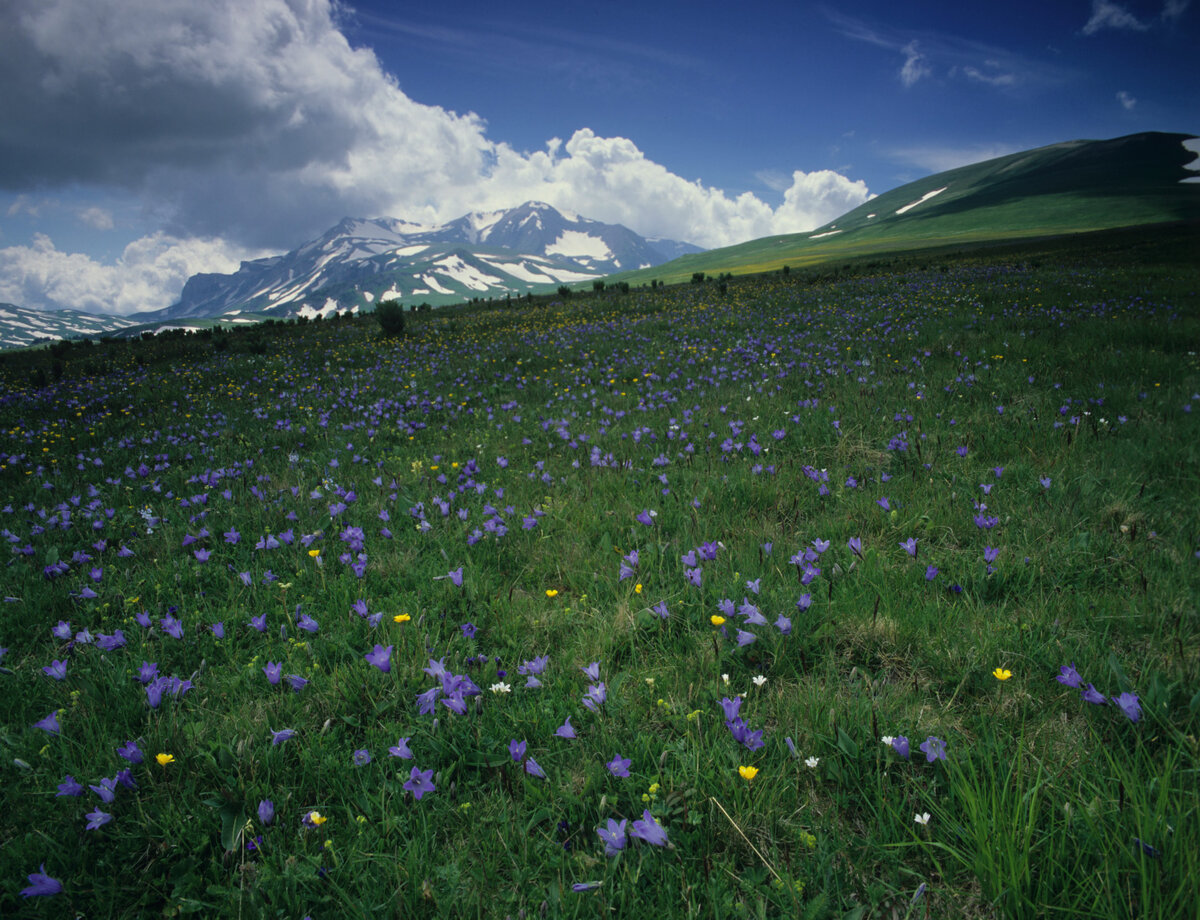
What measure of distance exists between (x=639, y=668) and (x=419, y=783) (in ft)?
3.51

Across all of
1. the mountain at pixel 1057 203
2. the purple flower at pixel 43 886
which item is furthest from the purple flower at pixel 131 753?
the mountain at pixel 1057 203

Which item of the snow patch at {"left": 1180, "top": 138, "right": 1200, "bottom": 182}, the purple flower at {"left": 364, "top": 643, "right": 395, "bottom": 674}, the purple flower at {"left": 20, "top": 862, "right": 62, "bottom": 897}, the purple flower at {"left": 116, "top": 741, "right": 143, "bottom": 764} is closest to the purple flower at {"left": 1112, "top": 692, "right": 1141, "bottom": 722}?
the purple flower at {"left": 364, "top": 643, "right": 395, "bottom": 674}

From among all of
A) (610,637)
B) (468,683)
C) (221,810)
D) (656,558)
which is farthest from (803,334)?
(221,810)

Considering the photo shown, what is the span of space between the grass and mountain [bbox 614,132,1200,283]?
97.9 meters

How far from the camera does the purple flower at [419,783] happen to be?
6.02 ft

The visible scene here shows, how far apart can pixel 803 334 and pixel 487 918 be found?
10963 mm

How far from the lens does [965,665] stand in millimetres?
2318

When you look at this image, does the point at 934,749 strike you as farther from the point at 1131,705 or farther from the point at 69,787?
the point at 69,787

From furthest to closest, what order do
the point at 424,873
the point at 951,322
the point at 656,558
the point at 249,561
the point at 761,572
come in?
1. the point at 951,322
2. the point at 249,561
3. the point at 656,558
4. the point at 761,572
5. the point at 424,873

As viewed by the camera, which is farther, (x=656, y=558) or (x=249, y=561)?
(x=249, y=561)

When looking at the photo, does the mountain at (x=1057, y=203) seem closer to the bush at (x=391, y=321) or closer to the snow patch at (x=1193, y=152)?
the snow patch at (x=1193, y=152)

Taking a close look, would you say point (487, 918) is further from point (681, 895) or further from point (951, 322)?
point (951, 322)

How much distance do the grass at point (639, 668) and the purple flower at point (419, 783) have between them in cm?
3

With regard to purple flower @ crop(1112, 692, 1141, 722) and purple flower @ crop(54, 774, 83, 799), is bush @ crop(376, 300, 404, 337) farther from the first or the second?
purple flower @ crop(1112, 692, 1141, 722)
